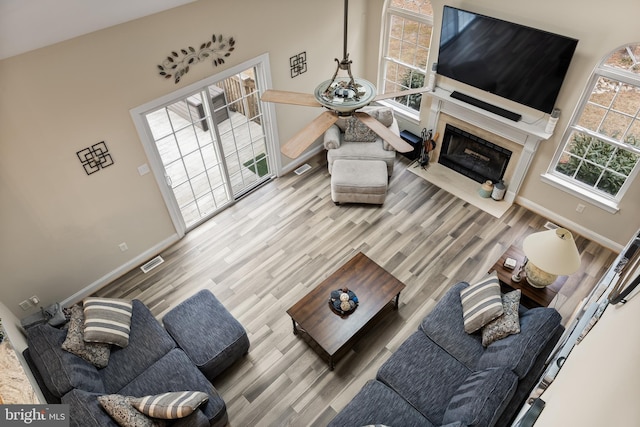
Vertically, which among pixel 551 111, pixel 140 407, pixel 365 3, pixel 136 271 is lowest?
pixel 136 271

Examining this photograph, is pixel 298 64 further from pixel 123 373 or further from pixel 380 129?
pixel 123 373

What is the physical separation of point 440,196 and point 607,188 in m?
2.23

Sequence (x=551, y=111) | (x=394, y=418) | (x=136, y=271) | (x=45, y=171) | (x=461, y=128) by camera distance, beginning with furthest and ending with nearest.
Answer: (x=461, y=128), (x=136, y=271), (x=551, y=111), (x=45, y=171), (x=394, y=418)

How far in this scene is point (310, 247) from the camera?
6.08m

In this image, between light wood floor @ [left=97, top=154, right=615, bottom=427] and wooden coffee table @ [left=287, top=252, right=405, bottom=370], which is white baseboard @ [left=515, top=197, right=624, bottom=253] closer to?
light wood floor @ [left=97, top=154, right=615, bottom=427]

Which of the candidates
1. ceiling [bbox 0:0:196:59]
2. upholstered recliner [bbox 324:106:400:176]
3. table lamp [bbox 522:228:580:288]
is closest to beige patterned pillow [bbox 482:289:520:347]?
table lamp [bbox 522:228:580:288]

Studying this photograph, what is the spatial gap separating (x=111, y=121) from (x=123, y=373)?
2721mm

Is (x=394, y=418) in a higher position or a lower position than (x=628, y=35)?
lower

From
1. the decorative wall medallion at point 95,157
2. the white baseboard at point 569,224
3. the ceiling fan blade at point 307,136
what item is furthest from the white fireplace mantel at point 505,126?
the decorative wall medallion at point 95,157

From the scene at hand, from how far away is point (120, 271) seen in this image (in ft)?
19.0

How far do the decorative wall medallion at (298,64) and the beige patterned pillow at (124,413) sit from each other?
4805mm

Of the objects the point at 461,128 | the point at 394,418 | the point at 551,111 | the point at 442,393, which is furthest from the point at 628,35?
the point at 394,418

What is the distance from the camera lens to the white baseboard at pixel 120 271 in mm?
5484

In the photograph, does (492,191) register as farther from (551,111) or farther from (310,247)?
(310,247)
